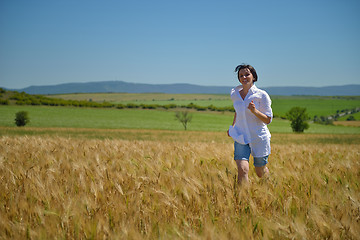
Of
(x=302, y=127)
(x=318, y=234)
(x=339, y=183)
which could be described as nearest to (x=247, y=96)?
(x=339, y=183)

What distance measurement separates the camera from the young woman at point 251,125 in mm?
3518

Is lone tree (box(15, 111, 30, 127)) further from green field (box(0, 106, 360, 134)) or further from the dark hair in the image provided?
the dark hair

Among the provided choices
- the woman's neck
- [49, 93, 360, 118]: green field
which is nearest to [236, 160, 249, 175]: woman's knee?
the woman's neck

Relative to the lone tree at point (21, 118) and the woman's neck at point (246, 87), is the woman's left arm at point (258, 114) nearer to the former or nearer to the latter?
the woman's neck at point (246, 87)

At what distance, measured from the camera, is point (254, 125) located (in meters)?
3.56

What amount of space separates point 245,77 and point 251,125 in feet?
2.10

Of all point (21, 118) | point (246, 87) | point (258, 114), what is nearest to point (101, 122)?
point (21, 118)

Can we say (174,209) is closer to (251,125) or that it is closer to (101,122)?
(251,125)

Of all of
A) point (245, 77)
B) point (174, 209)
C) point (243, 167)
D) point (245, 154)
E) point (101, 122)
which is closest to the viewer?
point (174, 209)

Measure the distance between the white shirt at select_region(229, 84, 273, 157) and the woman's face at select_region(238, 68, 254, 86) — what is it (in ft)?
0.32

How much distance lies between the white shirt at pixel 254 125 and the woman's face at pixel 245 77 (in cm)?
10

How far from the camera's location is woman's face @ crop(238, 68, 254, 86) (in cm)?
362

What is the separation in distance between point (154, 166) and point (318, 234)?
2.60 m

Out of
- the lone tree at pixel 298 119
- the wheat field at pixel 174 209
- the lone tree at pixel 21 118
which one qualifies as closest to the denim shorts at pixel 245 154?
the wheat field at pixel 174 209
